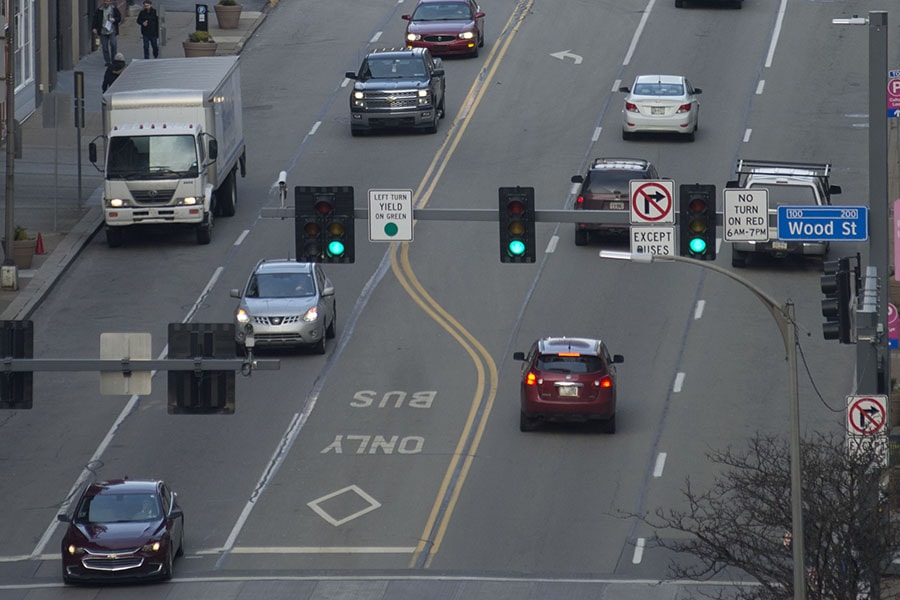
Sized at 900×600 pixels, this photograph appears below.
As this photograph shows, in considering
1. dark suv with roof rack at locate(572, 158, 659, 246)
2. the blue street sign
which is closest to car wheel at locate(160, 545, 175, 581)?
the blue street sign

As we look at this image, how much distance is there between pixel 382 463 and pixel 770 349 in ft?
30.7

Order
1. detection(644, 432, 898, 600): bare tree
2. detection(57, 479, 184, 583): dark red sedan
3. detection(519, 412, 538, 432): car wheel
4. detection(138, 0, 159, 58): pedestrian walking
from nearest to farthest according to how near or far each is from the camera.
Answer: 1. detection(644, 432, 898, 600): bare tree
2. detection(57, 479, 184, 583): dark red sedan
3. detection(519, 412, 538, 432): car wheel
4. detection(138, 0, 159, 58): pedestrian walking

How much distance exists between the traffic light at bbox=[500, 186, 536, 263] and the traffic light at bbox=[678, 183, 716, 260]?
1.96m

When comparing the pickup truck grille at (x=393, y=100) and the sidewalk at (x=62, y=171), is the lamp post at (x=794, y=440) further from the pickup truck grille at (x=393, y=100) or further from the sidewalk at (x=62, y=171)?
the pickup truck grille at (x=393, y=100)

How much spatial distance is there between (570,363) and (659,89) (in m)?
18.7

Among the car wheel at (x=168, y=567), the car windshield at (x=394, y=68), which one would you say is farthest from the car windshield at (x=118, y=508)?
the car windshield at (x=394, y=68)

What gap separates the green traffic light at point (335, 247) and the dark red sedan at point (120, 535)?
21.0 feet

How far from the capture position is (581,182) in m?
48.1

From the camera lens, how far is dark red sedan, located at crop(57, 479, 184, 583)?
2952cm

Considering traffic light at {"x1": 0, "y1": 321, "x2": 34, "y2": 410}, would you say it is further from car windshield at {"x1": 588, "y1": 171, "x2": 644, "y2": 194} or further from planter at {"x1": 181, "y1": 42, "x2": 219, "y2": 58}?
planter at {"x1": 181, "y1": 42, "x2": 219, "y2": 58}

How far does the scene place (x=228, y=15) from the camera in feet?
213

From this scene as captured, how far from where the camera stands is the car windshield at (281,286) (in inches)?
1561

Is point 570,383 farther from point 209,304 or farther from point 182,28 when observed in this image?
point 182,28

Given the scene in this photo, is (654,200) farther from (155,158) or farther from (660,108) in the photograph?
(660,108)
